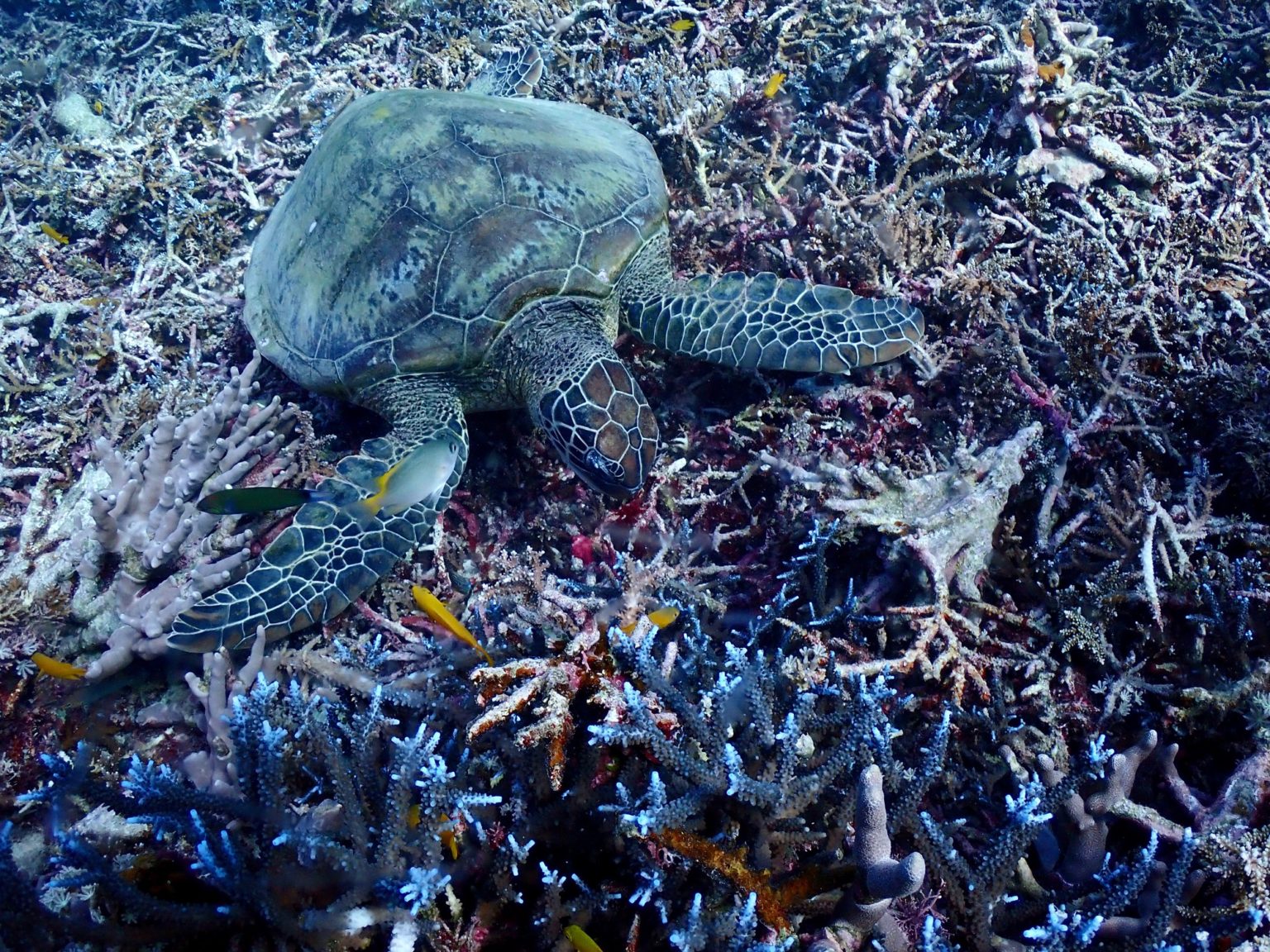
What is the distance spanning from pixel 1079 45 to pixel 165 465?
199 inches

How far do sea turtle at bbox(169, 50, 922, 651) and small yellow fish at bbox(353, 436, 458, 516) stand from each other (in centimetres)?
1

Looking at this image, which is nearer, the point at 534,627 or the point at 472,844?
the point at 472,844

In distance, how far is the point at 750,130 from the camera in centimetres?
414

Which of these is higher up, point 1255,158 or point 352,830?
point 1255,158

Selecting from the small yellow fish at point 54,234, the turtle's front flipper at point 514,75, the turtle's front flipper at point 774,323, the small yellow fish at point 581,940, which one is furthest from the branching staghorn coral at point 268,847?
the small yellow fish at point 54,234

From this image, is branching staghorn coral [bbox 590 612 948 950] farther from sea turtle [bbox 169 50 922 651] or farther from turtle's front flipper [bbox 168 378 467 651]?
turtle's front flipper [bbox 168 378 467 651]

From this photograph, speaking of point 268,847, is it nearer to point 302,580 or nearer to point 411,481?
point 302,580

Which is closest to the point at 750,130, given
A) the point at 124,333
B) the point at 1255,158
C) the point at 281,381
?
the point at 1255,158

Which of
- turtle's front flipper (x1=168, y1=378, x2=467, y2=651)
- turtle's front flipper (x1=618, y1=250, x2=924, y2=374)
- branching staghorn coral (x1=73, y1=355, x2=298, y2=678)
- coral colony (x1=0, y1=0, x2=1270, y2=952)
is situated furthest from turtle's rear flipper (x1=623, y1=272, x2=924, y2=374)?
branching staghorn coral (x1=73, y1=355, x2=298, y2=678)

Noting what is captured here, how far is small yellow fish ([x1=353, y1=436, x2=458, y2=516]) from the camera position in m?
2.76

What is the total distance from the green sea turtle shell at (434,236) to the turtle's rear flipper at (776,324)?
1.23 ft

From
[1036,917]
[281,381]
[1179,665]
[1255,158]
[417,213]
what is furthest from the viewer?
[281,381]

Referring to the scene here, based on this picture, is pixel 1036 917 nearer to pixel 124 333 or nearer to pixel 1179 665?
pixel 1179 665

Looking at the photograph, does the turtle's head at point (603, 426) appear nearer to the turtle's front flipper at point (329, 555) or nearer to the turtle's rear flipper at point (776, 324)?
the turtle's rear flipper at point (776, 324)
